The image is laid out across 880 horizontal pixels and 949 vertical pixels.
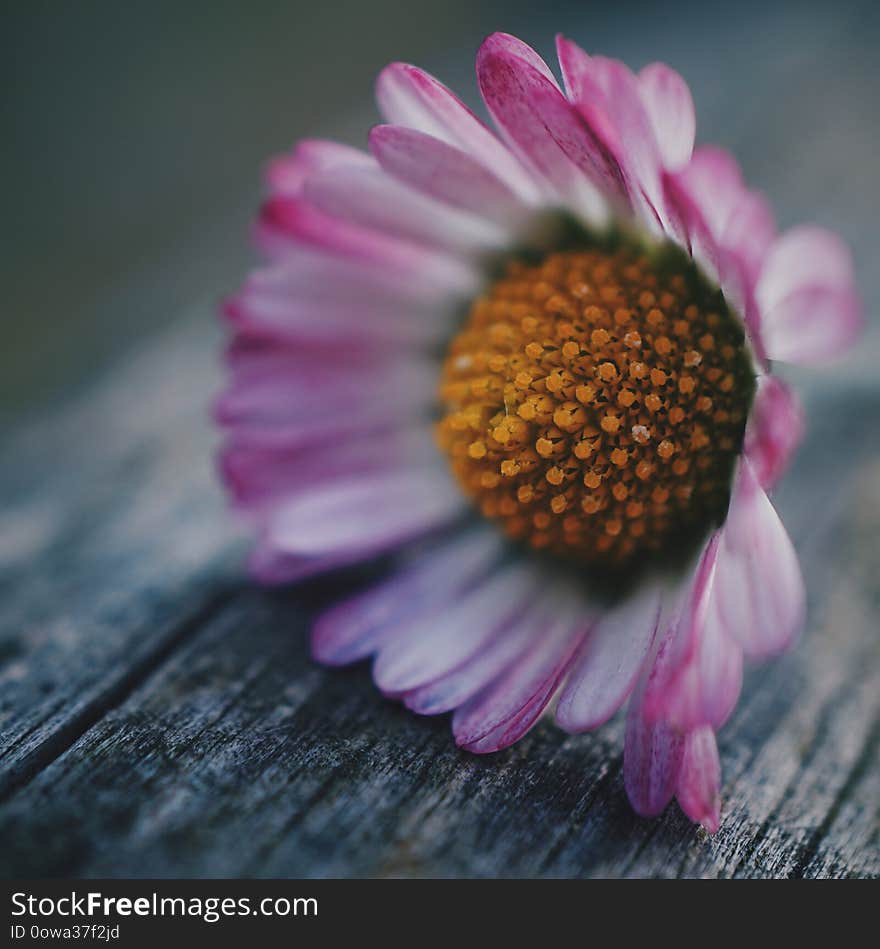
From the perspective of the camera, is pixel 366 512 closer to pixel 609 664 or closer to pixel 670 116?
pixel 609 664

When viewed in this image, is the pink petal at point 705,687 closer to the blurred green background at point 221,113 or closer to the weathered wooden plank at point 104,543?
the weathered wooden plank at point 104,543

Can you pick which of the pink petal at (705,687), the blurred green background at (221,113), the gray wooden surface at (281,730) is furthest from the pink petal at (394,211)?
the blurred green background at (221,113)

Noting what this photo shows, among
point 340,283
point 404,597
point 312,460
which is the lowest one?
point 404,597

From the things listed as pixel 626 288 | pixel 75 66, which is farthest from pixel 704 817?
pixel 75 66

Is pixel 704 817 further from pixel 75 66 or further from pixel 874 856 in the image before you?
pixel 75 66

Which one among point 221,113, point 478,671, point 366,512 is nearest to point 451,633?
point 478,671

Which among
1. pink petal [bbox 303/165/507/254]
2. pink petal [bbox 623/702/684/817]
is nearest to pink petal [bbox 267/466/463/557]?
pink petal [bbox 303/165/507/254]
